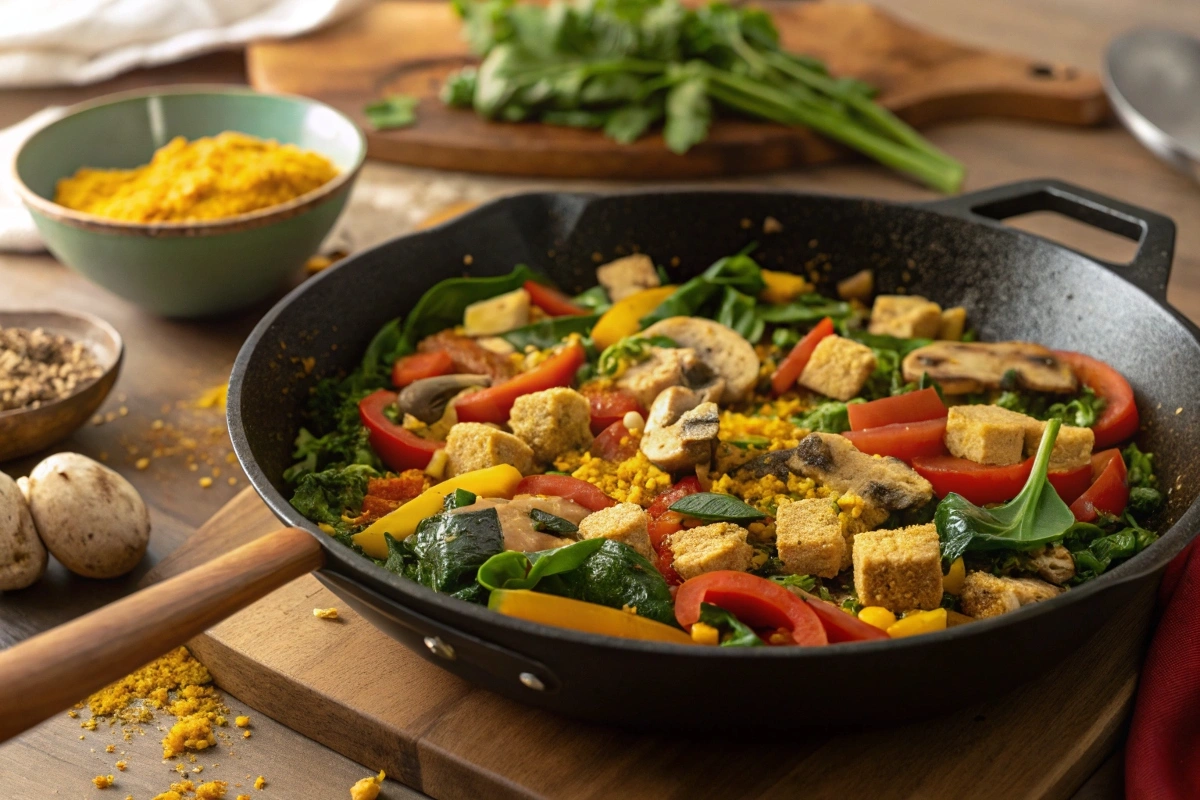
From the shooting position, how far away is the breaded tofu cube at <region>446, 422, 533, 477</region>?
242cm

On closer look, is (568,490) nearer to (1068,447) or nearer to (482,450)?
(482,450)

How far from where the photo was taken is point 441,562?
203 centimetres

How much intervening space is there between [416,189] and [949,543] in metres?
2.69

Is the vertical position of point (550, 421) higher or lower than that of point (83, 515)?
higher

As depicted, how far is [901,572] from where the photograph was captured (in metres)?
2.02

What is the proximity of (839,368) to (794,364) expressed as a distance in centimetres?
14

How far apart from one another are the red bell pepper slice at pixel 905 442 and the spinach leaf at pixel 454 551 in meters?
0.87

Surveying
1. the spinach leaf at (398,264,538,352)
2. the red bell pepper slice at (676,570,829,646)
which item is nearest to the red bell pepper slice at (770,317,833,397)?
the spinach leaf at (398,264,538,352)

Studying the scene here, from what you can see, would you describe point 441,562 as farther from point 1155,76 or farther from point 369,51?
point 1155,76

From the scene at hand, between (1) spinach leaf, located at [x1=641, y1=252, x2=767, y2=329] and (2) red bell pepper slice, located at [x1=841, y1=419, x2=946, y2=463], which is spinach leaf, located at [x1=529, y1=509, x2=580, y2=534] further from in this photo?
(1) spinach leaf, located at [x1=641, y1=252, x2=767, y2=329]

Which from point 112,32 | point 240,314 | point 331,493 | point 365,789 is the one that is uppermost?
point 112,32

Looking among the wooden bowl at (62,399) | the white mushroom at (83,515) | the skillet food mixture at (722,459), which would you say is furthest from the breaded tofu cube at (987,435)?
the wooden bowl at (62,399)

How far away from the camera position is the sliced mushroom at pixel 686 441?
239 cm

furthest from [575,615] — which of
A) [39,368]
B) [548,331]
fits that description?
[39,368]
